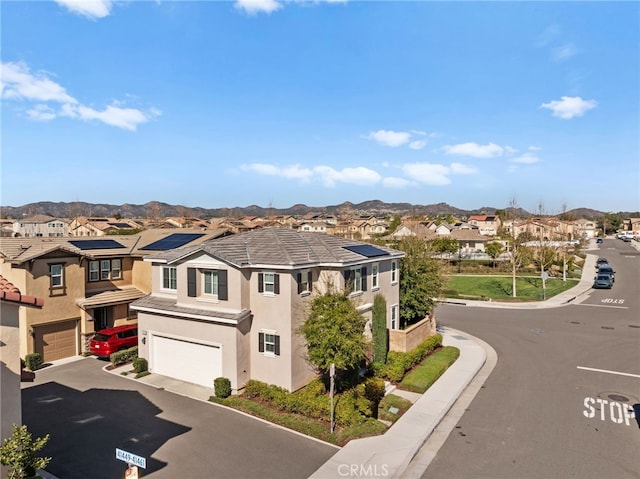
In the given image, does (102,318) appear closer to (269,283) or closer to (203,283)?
(203,283)

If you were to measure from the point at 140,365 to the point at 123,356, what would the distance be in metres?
1.88

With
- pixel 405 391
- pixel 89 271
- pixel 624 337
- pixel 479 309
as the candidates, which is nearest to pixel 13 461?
pixel 405 391

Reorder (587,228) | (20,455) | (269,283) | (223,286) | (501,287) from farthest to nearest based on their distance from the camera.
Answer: (587,228)
(501,287)
(223,286)
(269,283)
(20,455)

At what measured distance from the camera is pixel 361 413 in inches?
582

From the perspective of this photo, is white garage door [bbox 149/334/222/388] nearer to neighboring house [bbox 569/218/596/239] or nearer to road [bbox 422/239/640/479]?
road [bbox 422/239/640/479]

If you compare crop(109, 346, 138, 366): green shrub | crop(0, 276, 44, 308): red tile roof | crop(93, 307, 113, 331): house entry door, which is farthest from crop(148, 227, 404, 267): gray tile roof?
crop(0, 276, 44, 308): red tile roof

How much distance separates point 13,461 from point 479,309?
34.2 m

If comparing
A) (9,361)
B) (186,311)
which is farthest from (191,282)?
(9,361)

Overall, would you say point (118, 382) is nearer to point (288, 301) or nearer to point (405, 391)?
point (288, 301)

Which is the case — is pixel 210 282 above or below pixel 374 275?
above

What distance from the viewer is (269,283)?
56.1 ft

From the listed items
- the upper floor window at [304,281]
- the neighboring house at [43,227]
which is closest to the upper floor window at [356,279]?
the upper floor window at [304,281]

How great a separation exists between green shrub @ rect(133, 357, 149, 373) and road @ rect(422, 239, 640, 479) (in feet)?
44.7

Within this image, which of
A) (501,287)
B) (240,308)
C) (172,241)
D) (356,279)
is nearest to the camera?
(240,308)
